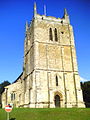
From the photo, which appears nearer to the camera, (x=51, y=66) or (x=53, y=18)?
(x=51, y=66)

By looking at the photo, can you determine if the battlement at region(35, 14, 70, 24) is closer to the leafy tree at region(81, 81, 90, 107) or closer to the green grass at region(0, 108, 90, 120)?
the leafy tree at region(81, 81, 90, 107)

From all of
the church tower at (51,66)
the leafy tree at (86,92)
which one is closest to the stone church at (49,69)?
the church tower at (51,66)

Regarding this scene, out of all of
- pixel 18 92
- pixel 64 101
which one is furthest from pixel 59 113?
pixel 18 92

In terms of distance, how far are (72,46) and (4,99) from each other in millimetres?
18927

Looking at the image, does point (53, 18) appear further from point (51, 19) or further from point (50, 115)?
point (50, 115)

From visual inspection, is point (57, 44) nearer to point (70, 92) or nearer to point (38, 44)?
point (38, 44)

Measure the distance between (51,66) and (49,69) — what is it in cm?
82

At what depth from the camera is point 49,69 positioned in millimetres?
30359

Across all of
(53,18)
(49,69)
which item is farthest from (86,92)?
(53,18)

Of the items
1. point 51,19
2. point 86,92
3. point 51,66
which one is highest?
point 51,19

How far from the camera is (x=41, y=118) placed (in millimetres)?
17016

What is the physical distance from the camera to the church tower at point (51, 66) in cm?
2828

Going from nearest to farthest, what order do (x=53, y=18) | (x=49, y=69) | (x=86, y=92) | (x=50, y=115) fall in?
(x=50, y=115) → (x=49, y=69) → (x=53, y=18) → (x=86, y=92)

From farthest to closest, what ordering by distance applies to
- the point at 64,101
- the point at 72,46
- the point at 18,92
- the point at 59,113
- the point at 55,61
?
the point at 18,92 → the point at 72,46 → the point at 55,61 → the point at 64,101 → the point at 59,113
